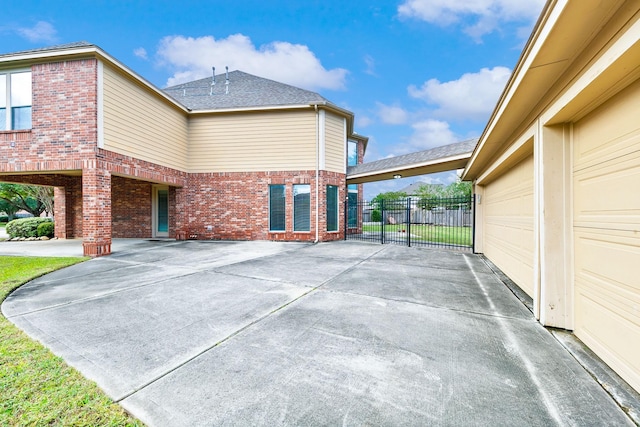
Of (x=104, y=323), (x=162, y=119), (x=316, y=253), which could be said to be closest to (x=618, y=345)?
(x=104, y=323)

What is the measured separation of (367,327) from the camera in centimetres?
303

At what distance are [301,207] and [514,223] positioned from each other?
25.4 ft

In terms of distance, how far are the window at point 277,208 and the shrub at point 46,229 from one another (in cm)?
1032

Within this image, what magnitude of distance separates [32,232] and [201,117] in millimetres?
9306

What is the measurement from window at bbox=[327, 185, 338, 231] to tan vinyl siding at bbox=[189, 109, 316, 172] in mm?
1375

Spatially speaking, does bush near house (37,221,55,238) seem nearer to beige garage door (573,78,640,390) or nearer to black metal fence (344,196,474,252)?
black metal fence (344,196,474,252)

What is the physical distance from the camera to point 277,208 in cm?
1146

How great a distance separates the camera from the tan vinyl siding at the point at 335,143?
1148 centimetres

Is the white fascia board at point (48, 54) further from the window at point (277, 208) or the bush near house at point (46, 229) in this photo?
the bush near house at point (46, 229)

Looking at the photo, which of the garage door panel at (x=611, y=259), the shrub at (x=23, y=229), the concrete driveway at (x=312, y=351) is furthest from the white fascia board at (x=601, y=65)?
the shrub at (x=23, y=229)

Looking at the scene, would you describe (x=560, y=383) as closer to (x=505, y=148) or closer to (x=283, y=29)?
(x=505, y=148)

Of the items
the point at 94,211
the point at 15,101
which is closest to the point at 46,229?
the point at 15,101

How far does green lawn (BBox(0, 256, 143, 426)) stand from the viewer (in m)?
1.61

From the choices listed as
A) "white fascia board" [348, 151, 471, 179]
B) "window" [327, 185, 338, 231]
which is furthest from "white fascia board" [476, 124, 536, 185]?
"window" [327, 185, 338, 231]
